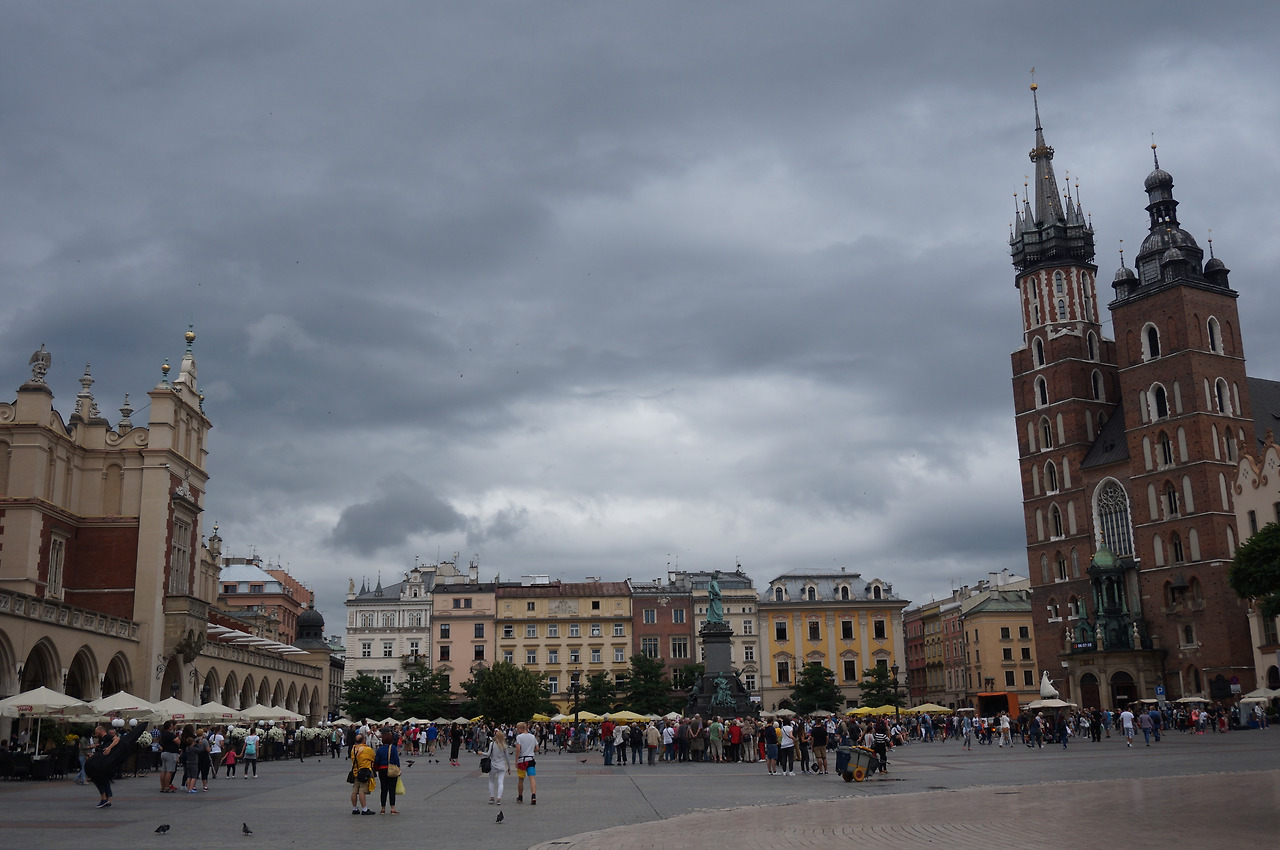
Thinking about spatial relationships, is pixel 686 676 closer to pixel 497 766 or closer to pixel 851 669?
pixel 851 669

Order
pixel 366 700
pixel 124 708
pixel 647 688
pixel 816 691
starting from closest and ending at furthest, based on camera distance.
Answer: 1. pixel 124 708
2. pixel 366 700
3. pixel 647 688
4. pixel 816 691

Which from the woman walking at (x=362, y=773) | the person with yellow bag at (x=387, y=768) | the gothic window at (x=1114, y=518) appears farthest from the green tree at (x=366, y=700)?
the woman walking at (x=362, y=773)

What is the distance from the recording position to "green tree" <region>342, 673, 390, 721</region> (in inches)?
3295

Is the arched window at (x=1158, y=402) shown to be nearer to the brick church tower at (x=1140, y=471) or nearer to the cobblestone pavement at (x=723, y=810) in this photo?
the brick church tower at (x=1140, y=471)

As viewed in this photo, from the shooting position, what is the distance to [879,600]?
99.8 metres

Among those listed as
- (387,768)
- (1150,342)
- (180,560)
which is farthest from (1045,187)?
(387,768)

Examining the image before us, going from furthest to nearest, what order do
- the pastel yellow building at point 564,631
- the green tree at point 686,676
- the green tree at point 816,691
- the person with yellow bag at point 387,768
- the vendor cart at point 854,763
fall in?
the pastel yellow building at point 564,631, the green tree at point 686,676, the green tree at point 816,691, the vendor cart at point 854,763, the person with yellow bag at point 387,768

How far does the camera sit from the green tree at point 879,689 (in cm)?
8950

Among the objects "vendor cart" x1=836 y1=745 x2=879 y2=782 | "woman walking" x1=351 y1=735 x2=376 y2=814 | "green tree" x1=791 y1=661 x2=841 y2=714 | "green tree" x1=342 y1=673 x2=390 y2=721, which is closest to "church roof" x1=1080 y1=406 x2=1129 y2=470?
"green tree" x1=791 y1=661 x2=841 y2=714

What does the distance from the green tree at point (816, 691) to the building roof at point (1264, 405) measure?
116 feet

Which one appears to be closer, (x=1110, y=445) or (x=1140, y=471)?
(x=1140, y=471)

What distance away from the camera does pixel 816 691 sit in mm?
88562

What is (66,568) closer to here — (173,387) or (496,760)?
Answer: (173,387)

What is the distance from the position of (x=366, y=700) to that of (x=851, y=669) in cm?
4040
